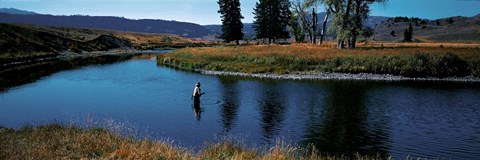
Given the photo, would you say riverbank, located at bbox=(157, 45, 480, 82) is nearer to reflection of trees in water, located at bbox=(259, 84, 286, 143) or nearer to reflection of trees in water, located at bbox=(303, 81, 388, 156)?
reflection of trees in water, located at bbox=(259, 84, 286, 143)

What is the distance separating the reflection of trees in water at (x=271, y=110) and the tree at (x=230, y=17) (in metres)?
63.5

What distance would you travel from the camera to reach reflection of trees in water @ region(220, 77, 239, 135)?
83.8 ft

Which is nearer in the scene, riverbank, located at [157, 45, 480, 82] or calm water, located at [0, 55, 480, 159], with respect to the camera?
calm water, located at [0, 55, 480, 159]

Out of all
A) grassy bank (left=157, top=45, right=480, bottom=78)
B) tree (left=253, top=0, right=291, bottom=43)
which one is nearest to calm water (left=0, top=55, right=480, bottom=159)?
grassy bank (left=157, top=45, right=480, bottom=78)

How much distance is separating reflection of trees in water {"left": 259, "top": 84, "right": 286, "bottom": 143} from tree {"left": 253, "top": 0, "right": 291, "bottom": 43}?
2334 inches

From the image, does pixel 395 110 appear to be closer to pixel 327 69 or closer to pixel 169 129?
pixel 169 129

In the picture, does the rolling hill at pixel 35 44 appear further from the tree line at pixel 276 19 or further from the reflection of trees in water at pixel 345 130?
the reflection of trees in water at pixel 345 130

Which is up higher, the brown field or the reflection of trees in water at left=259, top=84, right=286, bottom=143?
the brown field

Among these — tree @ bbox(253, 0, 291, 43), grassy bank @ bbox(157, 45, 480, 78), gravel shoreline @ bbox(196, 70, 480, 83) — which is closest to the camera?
gravel shoreline @ bbox(196, 70, 480, 83)

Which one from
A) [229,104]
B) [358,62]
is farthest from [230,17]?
[229,104]

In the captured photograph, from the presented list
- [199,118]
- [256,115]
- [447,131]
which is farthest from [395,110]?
[199,118]

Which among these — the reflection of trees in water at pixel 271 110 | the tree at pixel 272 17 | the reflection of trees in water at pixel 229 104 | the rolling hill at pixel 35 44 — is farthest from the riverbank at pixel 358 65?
the rolling hill at pixel 35 44

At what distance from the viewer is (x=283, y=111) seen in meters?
29.8

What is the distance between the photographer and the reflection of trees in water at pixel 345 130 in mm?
19966
